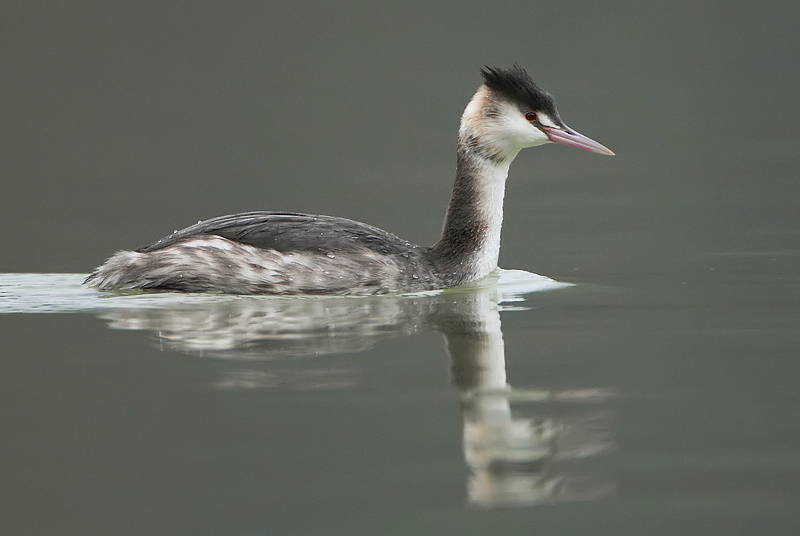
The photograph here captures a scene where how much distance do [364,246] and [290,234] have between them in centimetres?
52

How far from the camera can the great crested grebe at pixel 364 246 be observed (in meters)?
9.17

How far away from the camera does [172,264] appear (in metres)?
9.16

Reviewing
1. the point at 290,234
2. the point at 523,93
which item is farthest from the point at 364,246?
the point at 523,93

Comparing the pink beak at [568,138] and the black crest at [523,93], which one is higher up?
the black crest at [523,93]

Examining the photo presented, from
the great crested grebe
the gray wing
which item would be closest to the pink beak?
the great crested grebe

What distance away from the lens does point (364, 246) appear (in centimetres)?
942

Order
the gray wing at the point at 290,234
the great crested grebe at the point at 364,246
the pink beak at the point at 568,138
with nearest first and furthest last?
1. the great crested grebe at the point at 364,246
2. the gray wing at the point at 290,234
3. the pink beak at the point at 568,138

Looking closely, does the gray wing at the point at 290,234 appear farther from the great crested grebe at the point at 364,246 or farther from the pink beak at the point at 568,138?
the pink beak at the point at 568,138

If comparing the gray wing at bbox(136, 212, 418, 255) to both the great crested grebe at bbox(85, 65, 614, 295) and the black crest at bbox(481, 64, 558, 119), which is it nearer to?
the great crested grebe at bbox(85, 65, 614, 295)

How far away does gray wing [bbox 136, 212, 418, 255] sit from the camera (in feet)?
30.4

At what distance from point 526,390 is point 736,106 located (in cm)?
1956

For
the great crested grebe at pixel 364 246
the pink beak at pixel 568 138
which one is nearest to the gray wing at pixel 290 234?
the great crested grebe at pixel 364 246

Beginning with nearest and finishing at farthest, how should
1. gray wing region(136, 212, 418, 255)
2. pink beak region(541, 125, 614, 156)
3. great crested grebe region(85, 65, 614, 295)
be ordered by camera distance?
great crested grebe region(85, 65, 614, 295), gray wing region(136, 212, 418, 255), pink beak region(541, 125, 614, 156)

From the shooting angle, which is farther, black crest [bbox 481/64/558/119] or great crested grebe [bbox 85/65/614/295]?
black crest [bbox 481/64/558/119]
